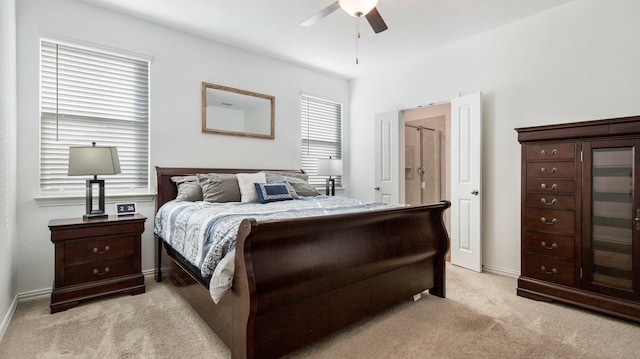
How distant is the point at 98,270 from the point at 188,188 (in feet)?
3.36

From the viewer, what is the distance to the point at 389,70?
458 centimetres

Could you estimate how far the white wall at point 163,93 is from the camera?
2699 mm

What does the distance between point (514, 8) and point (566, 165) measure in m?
1.62

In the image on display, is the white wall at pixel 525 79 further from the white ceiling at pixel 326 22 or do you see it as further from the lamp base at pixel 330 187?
the lamp base at pixel 330 187

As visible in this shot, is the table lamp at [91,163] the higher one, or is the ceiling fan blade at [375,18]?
the ceiling fan blade at [375,18]

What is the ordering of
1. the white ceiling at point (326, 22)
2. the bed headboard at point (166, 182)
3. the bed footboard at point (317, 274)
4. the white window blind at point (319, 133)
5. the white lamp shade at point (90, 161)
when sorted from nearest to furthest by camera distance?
the bed footboard at point (317, 274), the white lamp shade at point (90, 161), the white ceiling at point (326, 22), the bed headboard at point (166, 182), the white window blind at point (319, 133)

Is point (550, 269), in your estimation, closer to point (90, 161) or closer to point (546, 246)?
point (546, 246)

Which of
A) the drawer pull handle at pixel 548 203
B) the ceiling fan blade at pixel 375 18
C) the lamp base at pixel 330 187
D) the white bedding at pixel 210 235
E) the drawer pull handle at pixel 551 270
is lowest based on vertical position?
the drawer pull handle at pixel 551 270

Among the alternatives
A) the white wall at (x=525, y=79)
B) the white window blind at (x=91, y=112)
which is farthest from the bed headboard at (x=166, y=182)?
the white wall at (x=525, y=79)

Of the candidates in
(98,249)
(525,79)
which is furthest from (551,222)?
(98,249)

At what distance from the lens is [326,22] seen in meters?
3.30

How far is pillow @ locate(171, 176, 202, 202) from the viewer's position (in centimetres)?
313

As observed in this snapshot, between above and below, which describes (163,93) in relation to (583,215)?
above

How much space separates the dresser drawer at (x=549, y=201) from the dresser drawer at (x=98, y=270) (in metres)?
3.55
